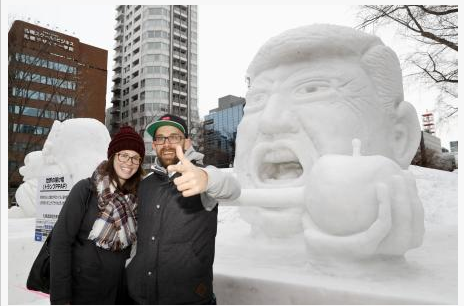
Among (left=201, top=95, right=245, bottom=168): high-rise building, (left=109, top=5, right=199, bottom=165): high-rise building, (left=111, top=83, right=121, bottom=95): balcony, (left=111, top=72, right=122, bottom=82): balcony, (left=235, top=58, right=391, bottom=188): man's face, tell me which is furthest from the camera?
(left=111, top=72, right=122, bottom=82): balcony

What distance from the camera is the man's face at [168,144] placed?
1729 mm

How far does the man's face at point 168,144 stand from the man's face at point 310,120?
110 cm

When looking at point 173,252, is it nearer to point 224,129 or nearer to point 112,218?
point 112,218

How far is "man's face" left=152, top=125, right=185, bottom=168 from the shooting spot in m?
1.73

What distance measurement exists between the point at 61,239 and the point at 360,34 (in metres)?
2.63

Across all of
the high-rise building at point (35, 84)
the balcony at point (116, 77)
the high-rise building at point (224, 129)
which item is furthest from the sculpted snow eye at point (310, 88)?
the balcony at point (116, 77)

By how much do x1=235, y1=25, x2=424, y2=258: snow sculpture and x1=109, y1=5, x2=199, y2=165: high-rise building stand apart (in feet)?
93.2

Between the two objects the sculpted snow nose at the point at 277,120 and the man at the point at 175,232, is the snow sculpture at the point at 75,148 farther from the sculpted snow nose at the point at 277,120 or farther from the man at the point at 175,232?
the man at the point at 175,232

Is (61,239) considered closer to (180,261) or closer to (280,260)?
(180,261)

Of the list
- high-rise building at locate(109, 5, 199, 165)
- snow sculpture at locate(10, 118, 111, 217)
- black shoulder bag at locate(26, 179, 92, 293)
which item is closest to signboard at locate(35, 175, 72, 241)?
snow sculpture at locate(10, 118, 111, 217)

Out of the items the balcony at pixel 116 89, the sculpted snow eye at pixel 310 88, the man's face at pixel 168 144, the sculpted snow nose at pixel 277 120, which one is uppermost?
the balcony at pixel 116 89

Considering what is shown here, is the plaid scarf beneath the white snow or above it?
above

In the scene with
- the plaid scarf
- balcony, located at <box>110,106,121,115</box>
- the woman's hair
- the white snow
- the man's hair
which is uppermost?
balcony, located at <box>110,106,121,115</box>

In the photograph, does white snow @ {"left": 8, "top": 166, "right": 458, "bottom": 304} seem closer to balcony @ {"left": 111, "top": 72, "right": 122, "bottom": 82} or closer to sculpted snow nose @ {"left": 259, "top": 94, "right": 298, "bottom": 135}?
sculpted snow nose @ {"left": 259, "top": 94, "right": 298, "bottom": 135}
